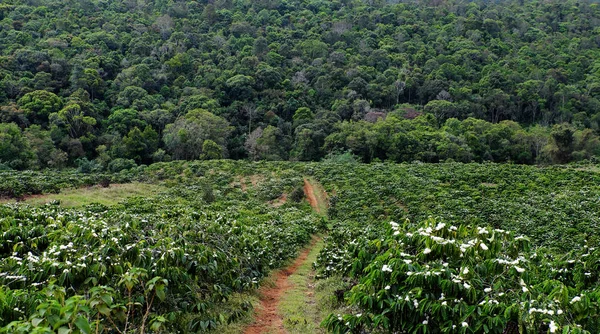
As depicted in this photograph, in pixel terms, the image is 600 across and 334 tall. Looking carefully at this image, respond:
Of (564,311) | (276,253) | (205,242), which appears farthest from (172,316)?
(276,253)

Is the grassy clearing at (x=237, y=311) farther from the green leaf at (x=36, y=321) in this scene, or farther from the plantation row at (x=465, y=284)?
the green leaf at (x=36, y=321)

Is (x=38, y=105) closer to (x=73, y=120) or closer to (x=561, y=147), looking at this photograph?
(x=73, y=120)

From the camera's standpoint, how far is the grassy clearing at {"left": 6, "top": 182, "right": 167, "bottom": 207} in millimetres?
20578

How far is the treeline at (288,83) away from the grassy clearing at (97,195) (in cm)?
1028

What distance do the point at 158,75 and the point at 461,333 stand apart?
187 ft

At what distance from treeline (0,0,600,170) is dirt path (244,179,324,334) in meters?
26.5

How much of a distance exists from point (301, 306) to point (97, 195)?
17.4 m

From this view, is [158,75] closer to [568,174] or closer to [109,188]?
[109,188]

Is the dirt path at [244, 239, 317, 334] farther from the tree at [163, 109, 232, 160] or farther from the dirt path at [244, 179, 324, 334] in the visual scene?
the tree at [163, 109, 232, 160]

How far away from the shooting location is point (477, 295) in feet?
14.9

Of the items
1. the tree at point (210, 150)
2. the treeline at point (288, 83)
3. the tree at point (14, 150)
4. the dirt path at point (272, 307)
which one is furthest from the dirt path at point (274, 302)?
the tree at point (14, 150)

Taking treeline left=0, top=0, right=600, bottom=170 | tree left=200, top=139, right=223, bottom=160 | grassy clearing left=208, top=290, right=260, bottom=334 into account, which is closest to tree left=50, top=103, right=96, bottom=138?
treeline left=0, top=0, right=600, bottom=170

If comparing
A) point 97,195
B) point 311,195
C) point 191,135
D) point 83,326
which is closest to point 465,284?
point 83,326

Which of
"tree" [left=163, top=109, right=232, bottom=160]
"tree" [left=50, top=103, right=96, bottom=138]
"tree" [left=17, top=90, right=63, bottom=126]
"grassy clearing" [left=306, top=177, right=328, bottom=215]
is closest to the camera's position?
"grassy clearing" [left=306, top=177, right=328, bottom=215]
